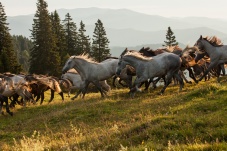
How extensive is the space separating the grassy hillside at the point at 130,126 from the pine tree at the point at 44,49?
117 ft

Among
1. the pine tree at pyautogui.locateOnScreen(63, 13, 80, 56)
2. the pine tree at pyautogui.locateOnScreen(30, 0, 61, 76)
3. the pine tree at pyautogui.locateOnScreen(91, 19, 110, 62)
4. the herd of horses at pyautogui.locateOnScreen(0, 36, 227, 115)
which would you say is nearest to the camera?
the herd of horses at pyautogui.locateOnScreen(0, 36, 227, 115)

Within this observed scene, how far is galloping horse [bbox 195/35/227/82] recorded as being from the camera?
741 inches

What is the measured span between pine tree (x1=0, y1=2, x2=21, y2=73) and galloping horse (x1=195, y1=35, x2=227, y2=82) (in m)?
36.3

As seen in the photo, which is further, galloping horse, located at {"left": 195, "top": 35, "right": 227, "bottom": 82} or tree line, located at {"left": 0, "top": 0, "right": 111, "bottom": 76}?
tree line, located at {"left": 0, "top": 0, "right": 111, "bottom": 76}

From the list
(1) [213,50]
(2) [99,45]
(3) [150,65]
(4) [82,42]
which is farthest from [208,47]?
(4) [82,42]

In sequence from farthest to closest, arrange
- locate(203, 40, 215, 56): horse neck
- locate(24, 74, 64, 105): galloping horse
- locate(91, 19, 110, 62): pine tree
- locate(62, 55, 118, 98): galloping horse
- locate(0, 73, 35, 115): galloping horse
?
locate(91, 19, 110, 62): pine tree < locate(24, 74, 64, 105): galloping horse < locate(62, 55, 118, 98): galloping horse < locate(203, 40, 215, 56): horse neck < locate(0, 73, 35, 115): galloping horse

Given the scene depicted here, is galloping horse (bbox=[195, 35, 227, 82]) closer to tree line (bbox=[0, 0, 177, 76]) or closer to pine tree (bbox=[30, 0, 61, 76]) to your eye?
tree line (bbox=[0, 0, 177, 76])

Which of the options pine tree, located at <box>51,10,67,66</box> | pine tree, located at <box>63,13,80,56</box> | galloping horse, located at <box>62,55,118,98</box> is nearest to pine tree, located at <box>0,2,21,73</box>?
pine tree, located at <box>51,10,67,66</box>

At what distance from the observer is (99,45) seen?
64750 millimetres

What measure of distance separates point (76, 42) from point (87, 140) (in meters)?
59.7

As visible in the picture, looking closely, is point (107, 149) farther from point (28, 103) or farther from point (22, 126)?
point (28, 103)

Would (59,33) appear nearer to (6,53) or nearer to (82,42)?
(82,42)

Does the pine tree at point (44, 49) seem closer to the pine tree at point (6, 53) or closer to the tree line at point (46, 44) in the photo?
the tree line at point (46, 44)

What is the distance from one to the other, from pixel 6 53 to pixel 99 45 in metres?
22.1
